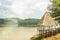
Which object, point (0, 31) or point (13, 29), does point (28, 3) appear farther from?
point (0, 31)

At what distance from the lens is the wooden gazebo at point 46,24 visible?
→ 249 centimetres

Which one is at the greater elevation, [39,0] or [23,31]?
[39,0]

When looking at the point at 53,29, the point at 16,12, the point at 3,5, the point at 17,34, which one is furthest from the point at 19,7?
the point at 53,29

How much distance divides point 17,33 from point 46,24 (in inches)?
20.4

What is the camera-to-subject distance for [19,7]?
2.61 meters

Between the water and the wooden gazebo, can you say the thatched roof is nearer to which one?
the wooden gazebo

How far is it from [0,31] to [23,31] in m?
0.38

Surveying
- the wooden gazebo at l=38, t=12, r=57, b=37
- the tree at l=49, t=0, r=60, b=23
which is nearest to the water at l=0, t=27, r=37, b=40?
the wooden gazebo at l=38, t=12, r=57, b=37

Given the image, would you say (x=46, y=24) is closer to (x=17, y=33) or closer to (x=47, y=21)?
(x=47, y=21)

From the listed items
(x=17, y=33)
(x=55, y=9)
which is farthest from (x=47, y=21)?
(x=17, y=33)

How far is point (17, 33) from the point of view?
8.68 ft

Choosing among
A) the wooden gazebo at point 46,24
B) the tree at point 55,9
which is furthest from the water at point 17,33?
the tree at point 55,9

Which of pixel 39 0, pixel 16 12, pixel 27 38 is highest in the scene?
pixel 39 0

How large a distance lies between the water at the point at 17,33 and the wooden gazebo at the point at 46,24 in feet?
0.37
